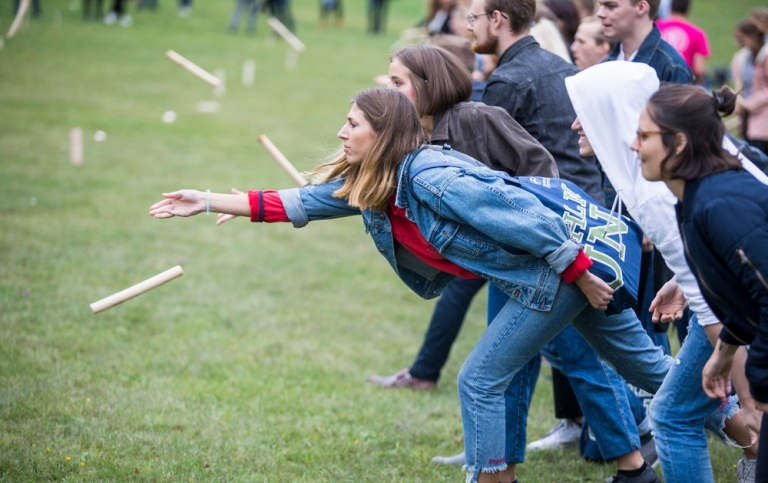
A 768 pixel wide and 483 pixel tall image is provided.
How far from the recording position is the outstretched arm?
3867 mm

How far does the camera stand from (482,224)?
3.49 meters

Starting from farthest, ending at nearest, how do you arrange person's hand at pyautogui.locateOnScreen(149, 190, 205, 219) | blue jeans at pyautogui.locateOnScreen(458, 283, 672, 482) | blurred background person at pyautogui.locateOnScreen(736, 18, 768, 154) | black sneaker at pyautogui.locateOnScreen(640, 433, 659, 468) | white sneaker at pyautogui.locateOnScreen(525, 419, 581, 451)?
blurred background person at pyautogui.locateOnScreen(736, 18, 768, 154) → white sneaker at pyautogui.locateOnScreen(525, 419, 581, 451) → black sneaker at pyautogui.locateOnScreen(640, 433, 659, 468) → person's hand at pyautogui.locateOnScreen(149, 190, 205, 219) → blue jeans at pyautogui.locateOnScreen(458, 283, 672, 482)

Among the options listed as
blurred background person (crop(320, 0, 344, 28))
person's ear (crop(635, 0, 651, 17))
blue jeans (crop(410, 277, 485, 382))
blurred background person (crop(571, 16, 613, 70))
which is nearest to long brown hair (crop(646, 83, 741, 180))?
person's ear (crop(635, 0, 651, 17))

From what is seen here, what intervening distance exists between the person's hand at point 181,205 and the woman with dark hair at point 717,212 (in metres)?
1.84

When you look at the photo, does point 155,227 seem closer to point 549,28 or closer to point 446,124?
point 549,28

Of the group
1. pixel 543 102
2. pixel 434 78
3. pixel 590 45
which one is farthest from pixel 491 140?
pixel 590 45

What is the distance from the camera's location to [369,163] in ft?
12.3

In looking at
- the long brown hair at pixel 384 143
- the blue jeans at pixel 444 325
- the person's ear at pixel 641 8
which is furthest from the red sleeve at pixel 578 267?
the blue jeans at pixel 444 325

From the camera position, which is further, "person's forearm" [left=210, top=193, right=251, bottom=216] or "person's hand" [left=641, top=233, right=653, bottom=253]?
"person's hand" [left=641, top=233, right=653, bottom=253]

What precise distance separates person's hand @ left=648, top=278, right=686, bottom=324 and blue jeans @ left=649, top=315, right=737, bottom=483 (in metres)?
0.23

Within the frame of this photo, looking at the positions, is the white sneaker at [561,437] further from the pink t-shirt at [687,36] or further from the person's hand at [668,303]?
the pink t-shirt at [687,36]

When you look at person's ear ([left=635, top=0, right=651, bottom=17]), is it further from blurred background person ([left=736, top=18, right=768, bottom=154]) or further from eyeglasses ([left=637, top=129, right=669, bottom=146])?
blurred background person ([left=736, top=18, right=768, bottom=154])

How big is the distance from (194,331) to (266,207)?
317cm

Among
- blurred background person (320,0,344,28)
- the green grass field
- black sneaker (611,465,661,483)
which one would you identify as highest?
black sneaker (611,465,661,483)
